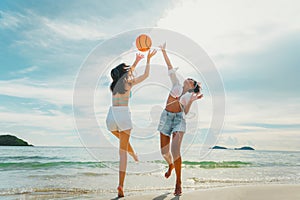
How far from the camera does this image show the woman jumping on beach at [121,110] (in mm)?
5133

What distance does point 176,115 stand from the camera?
5566mm

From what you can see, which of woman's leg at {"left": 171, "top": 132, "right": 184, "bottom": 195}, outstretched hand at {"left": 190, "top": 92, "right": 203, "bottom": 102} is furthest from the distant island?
outstretched hand at {"left": 190, "top": 92, "right": 203, "bottom": 102}

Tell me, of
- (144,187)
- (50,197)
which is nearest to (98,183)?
(144,187)

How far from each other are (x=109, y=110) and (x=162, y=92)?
3.66 feet

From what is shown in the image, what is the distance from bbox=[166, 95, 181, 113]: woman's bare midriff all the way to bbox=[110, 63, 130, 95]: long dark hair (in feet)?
3.01

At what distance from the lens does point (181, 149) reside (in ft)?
18.7

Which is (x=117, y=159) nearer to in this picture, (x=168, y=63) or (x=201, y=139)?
(x=201, y=139)

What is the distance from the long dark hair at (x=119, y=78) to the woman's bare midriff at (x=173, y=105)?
918 mm

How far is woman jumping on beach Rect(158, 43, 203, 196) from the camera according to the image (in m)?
5.51

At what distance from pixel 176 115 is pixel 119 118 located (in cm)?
105

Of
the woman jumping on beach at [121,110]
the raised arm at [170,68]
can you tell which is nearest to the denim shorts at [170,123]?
the raised arm at [170,68]

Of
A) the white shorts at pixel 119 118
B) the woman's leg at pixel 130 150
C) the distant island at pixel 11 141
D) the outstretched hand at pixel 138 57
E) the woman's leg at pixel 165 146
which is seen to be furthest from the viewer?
the distant island at pixel 11 141

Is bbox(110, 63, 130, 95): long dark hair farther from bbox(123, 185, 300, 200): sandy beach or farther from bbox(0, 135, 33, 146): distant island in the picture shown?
bbox(0, 135, 33, 146): distant island

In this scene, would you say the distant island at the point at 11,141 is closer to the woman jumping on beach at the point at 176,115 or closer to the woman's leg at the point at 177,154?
the woman jumping on beach at the point at 176,115
